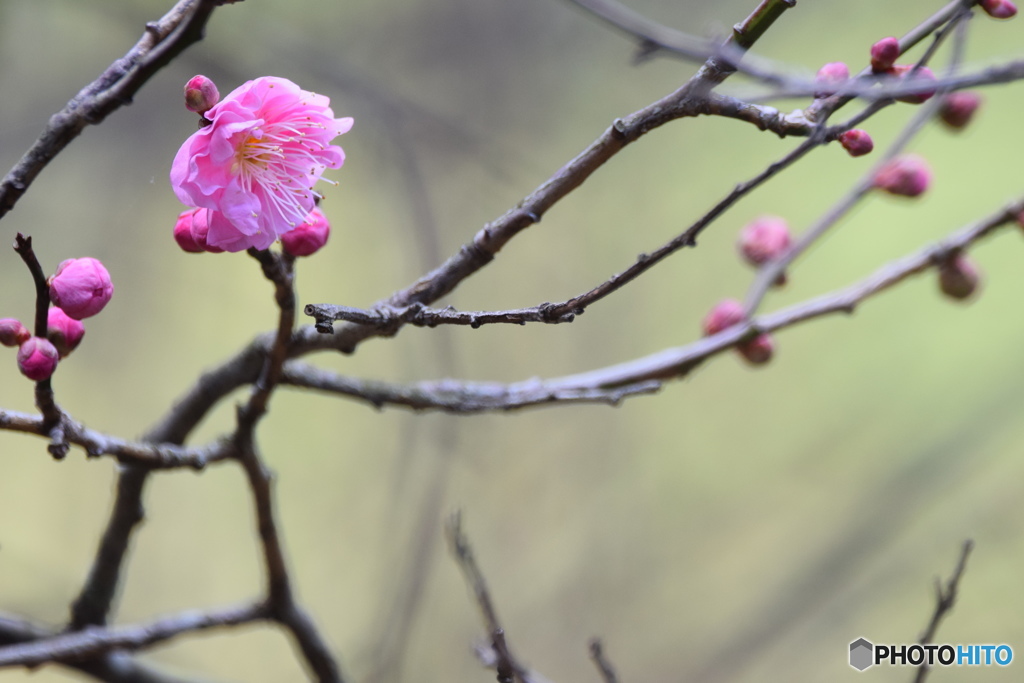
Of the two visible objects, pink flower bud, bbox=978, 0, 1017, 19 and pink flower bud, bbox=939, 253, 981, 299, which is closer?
pink flower bud, bbox=978, 0, 1017, 19

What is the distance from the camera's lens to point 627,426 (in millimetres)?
1602

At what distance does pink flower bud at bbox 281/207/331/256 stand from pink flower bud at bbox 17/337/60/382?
0.14 m

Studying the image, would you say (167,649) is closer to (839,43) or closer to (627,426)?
(627,426)

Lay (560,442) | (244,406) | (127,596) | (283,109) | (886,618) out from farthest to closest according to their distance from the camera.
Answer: (560,442) → (127,596) → (886,618) → (244,406) → (283,109)

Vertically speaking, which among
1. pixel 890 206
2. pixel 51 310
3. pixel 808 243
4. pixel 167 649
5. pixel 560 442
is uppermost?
pixel 890 206

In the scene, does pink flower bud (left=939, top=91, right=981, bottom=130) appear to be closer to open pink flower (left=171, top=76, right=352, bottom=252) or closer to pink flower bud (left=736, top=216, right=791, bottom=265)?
pink flower bud (left=736, top=216, right=791, bottom=265)

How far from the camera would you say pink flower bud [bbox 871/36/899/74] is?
427mm

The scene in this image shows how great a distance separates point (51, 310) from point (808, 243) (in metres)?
0.67

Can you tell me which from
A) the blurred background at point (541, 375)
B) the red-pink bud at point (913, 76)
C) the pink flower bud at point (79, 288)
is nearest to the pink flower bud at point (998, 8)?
the red-pink bud at point (913, 76)

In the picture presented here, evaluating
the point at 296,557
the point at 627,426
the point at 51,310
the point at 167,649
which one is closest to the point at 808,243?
→ the point at 51,310

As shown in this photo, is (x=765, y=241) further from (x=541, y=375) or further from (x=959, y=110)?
(x=541, y=375)

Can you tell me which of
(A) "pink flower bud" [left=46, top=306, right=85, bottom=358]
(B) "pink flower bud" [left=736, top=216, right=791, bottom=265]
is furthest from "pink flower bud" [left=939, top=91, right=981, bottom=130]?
(A) "pink flower bud" [left=46, top=306, right=85, bottom=358]

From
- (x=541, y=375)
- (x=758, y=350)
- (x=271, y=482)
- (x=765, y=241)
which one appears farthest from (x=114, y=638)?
(x=541, y=375)

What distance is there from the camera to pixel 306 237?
438 millimetres
